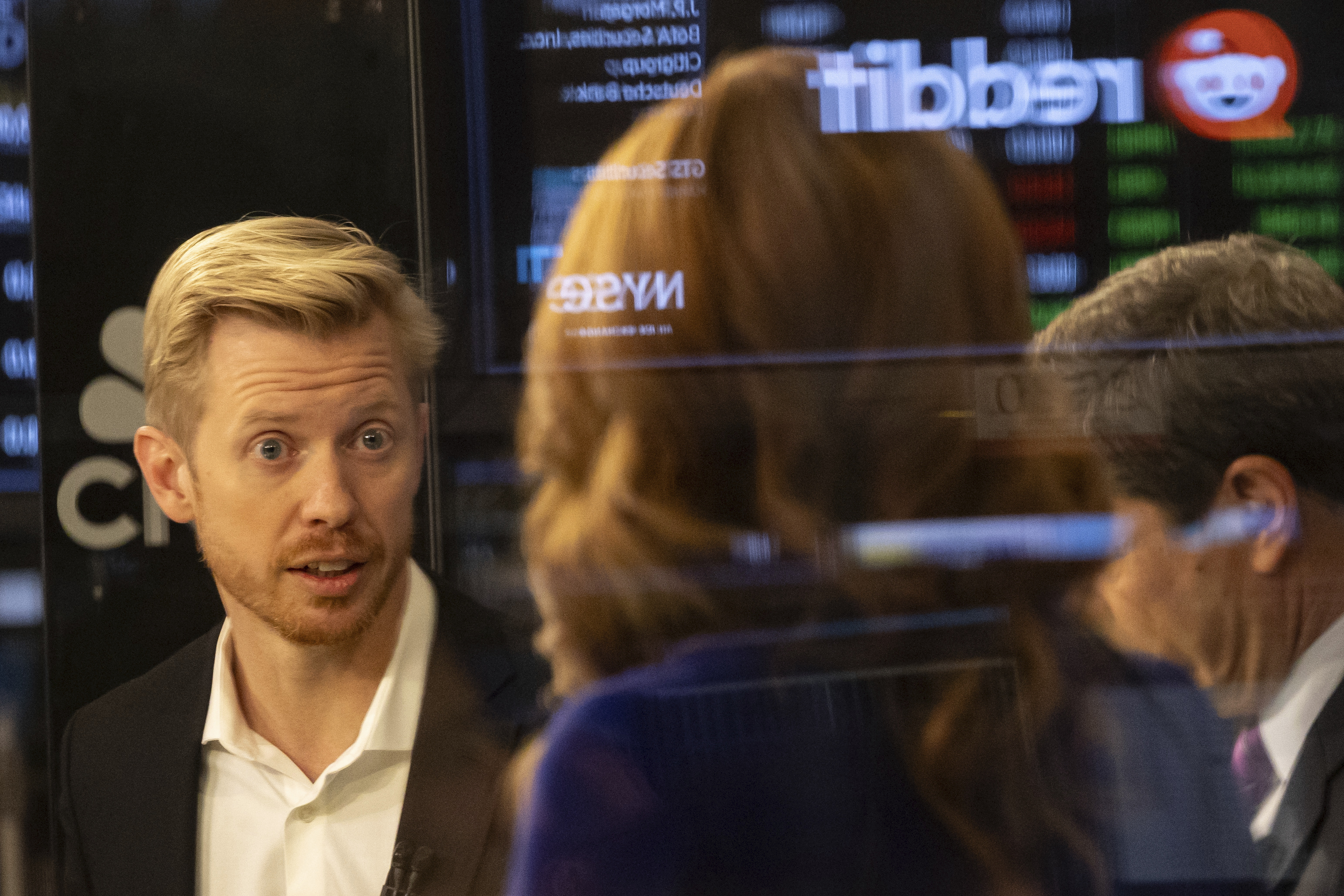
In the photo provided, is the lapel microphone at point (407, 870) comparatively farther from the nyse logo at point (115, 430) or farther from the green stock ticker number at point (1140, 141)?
the green stock ticker number at point (1140, 141)

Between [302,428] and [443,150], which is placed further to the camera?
[443,150]

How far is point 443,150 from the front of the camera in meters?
1.39

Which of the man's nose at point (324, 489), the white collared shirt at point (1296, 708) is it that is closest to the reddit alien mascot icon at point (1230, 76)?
the white collared shirt at point (1296, 708)

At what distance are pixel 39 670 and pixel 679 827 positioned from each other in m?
0.73

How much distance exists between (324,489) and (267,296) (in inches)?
8.3

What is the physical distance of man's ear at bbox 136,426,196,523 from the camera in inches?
52.7

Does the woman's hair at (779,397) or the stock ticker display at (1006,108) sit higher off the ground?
the stock ticker display at (1006,108)

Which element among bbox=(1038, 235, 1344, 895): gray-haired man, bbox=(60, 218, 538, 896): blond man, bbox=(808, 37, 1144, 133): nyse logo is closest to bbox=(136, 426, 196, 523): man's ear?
bbox=(60, 218, 538, 896): blond man

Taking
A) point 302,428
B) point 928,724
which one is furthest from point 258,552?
point 928,724

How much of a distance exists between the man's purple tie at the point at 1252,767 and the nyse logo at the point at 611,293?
2.70 feet

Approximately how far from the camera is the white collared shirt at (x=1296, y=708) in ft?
4.72

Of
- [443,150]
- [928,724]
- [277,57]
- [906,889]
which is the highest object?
[277,57]

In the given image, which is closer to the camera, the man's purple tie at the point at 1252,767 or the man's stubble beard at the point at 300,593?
the man's stubble beard at the point at 300,593

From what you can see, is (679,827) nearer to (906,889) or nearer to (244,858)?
(906,889)
